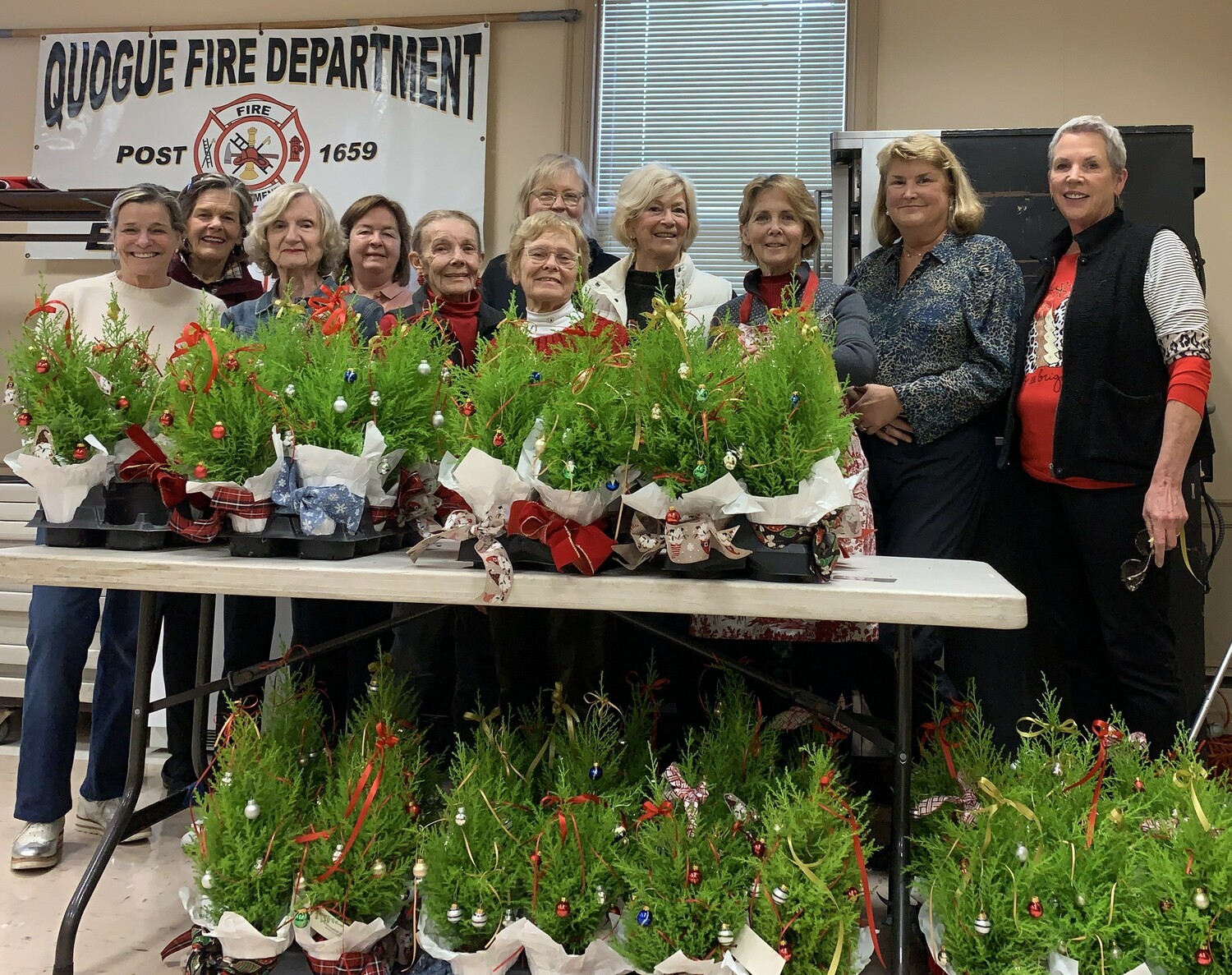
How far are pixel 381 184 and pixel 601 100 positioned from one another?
0.97 metres

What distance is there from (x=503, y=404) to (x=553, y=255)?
0.70m

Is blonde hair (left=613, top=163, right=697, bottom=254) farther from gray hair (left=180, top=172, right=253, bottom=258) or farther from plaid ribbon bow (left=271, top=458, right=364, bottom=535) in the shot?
plaid ribbon bow (left=271, top=458, right=364, bottom=535)

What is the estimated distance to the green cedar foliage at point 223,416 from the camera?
1481 mm

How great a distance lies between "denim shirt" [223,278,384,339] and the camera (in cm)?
206

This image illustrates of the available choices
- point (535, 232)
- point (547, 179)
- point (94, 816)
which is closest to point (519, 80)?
point (547, 179)

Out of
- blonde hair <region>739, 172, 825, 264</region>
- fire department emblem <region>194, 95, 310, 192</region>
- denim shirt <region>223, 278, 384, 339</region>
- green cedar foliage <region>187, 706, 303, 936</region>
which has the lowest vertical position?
green cedar foliage <region>187, 706, 303, 936</region>

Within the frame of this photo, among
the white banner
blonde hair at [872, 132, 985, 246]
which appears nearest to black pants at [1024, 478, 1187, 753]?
blonde hair at [872, 132, 985, 246]

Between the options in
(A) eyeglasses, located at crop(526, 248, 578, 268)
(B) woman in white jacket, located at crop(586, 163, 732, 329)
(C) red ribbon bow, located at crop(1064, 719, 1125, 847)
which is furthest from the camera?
(B) woman in white jacket, located at crop(586, 163, 732, 329)

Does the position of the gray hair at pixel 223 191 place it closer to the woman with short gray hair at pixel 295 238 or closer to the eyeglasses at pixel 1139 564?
the woman with short gray hair at pixel 295 238

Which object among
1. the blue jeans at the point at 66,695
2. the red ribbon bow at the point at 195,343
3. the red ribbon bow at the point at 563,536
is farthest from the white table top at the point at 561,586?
the blue jeans at the point at 66,695

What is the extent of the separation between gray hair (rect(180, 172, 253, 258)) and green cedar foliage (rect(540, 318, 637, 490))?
61.9 inches

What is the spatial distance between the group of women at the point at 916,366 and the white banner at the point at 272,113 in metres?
1.72

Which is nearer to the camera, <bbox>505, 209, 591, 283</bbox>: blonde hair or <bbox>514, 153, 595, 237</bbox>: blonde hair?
<bbox>505, 209, 591, 283</bbox>: blonde hair

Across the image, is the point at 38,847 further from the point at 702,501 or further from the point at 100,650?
the point at 702,501
